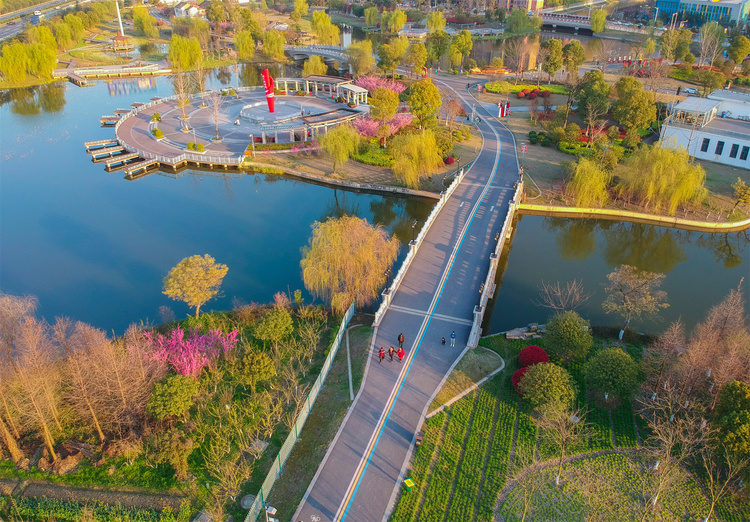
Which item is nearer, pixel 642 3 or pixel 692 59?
pixel 692 59

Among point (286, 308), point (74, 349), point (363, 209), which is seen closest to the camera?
point (74, 349)

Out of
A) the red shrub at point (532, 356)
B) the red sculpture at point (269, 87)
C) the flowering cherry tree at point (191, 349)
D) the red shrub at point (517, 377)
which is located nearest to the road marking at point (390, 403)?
the red shrub at point (517, 377)

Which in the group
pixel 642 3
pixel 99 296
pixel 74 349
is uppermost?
pixel 642 3

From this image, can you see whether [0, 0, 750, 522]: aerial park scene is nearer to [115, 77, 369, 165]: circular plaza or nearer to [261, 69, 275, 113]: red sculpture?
[115, 77, 369, 165]: circular plaza

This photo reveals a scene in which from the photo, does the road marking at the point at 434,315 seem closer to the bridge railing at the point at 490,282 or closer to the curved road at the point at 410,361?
the curved road at the point at 410,361

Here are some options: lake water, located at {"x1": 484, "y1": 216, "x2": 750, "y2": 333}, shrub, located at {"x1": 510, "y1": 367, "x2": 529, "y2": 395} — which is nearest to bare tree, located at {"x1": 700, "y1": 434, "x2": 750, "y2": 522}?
shrub, located at {"x1": 510, "y1": 367, "x2": 529, "y2": 395}

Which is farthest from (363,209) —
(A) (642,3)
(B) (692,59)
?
(A) (642,3)

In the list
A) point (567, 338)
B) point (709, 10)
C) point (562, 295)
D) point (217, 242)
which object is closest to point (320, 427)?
point (567, 338)

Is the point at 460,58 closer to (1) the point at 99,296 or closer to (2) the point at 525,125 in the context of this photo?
(2) the point at 525,125
